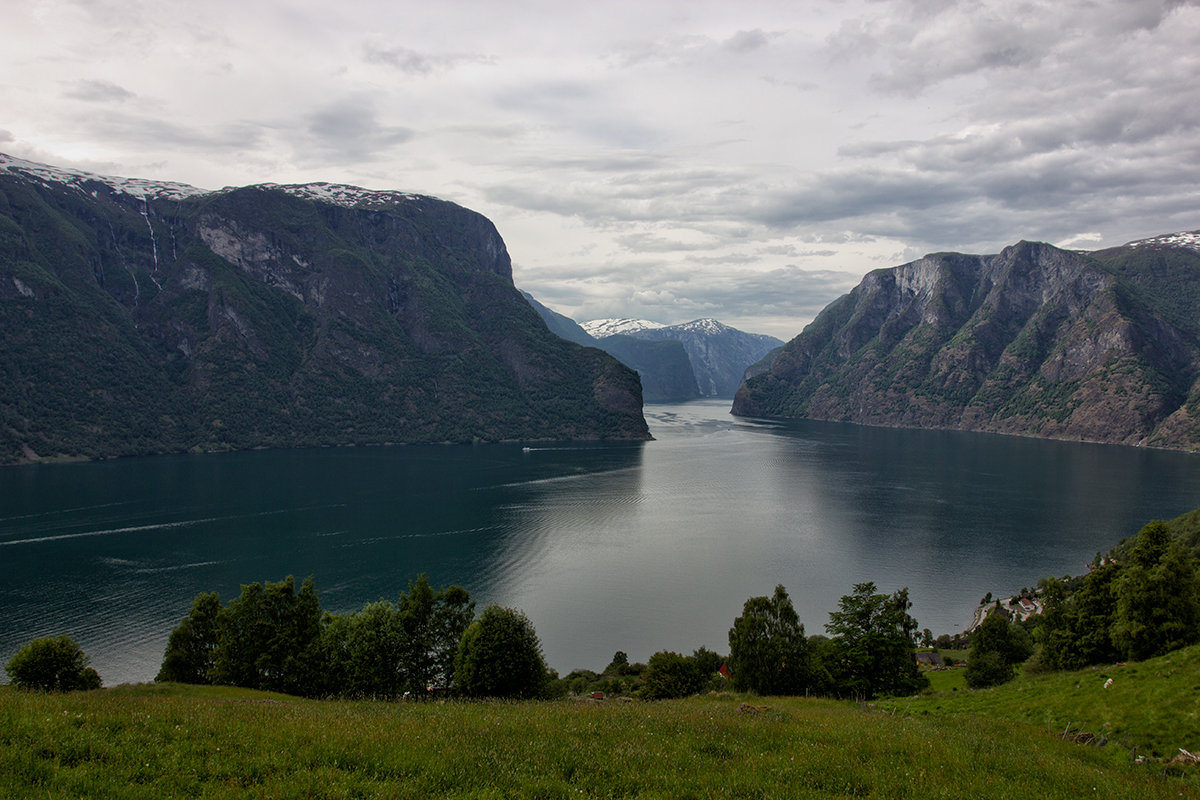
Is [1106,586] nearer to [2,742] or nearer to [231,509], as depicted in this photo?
[2,742]

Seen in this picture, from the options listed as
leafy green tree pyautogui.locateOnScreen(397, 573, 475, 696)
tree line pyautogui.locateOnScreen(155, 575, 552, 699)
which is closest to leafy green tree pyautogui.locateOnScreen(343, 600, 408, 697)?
tree line pyautogui.locateOnScreen(155, 575, 552, 699)

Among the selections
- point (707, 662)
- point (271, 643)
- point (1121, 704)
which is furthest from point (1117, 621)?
point (271, 643)

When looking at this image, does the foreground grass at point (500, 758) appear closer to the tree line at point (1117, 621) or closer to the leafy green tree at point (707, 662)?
the tree line at point (1117, 621)

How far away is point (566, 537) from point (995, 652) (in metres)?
59.6

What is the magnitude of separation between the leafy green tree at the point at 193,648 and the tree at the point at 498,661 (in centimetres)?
1573

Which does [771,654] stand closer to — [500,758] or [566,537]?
[500,758]

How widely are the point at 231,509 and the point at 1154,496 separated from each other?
14936 cm

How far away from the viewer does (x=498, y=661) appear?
32.9m

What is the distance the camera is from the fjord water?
6150 cm

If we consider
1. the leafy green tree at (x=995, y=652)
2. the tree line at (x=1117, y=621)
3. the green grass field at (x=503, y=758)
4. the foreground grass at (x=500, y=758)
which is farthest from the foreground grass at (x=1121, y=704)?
the leafy green tree at (x=995, y=652)

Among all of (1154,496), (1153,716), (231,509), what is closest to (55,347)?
(231,509)

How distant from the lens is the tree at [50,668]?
103 ft

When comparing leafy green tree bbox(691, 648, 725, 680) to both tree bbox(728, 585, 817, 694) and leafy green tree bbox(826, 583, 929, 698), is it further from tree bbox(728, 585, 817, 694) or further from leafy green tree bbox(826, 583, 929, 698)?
leafy green tree bbox(826, 583, 929, 698)

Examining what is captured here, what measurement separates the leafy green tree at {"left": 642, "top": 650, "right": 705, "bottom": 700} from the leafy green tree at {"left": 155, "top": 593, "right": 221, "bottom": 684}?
2452 cm
